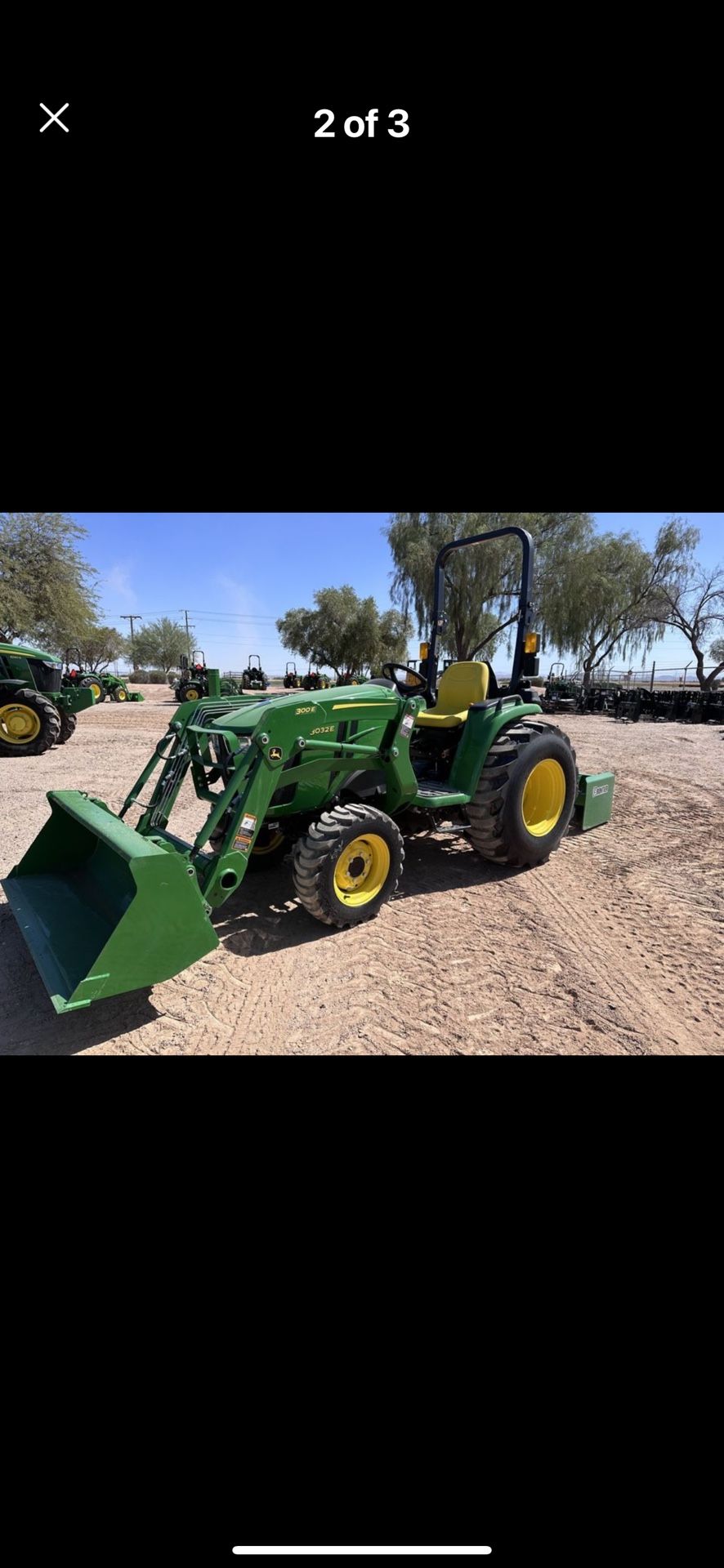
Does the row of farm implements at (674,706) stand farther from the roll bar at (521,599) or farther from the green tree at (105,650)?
the green tree at (105,650)

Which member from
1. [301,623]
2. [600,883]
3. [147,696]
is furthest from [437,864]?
[301,623]

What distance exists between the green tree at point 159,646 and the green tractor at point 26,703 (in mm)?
53525

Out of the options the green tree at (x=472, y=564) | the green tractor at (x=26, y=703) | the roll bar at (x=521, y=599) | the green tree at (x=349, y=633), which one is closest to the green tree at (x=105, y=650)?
the green tree at (x=349, y=633)

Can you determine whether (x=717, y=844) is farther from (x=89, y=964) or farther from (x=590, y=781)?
(x=89, y=964)

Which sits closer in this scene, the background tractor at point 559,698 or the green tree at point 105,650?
the background tractor at point 559,698

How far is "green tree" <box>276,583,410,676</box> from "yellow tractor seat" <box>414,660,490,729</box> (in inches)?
1121

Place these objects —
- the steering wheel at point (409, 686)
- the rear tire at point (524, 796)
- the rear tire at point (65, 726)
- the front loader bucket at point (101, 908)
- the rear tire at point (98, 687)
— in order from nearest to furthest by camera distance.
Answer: the front loader bucket at point (101, 908) < the rear tire at point (524, 796) < the steering wheel at point (409, 686) < the rear tire at point (65, 726) < the rear tire at point (98, 687)

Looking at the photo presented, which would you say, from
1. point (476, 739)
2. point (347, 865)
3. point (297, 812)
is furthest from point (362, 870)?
point (476, 739)

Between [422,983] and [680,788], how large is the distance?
6417 millimetres

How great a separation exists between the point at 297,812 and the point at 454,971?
1.41 meters

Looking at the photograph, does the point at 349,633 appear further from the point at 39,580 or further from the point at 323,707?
the point at 323,707

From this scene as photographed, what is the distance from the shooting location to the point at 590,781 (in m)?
5.94

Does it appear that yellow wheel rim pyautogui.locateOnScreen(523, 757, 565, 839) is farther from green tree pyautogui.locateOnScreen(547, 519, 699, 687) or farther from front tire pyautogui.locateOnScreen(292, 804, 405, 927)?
green tree pyautogui.locateOnScreen(547, 519, 699, 687)

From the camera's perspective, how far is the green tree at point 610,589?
26.2 meters
